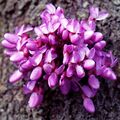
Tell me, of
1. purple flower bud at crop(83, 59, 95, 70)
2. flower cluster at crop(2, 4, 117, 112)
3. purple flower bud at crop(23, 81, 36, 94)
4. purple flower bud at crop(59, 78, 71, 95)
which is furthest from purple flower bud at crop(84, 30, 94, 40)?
purple flower bud at crop(23, 81, 36, 94)

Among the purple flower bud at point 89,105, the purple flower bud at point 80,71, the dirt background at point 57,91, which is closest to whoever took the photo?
the purple flower bud at point 80,71

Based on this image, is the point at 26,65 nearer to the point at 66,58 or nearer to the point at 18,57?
the point at 18,57

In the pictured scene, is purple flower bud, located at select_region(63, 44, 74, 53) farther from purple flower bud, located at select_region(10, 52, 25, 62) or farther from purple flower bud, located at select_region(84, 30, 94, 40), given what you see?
purple flower bud, located at select_region(10, 52, 25, 62)

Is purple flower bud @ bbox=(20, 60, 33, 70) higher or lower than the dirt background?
higher

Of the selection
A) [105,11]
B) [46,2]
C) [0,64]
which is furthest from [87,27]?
[0,64]

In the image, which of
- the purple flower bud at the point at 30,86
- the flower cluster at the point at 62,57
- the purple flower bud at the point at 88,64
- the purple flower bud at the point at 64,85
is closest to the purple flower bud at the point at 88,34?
the flower cluster at the point at 62,57

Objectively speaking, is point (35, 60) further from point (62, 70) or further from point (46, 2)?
point (46, 2)

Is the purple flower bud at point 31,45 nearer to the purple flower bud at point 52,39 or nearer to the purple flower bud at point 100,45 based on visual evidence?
the purple flower bud at point 52,39

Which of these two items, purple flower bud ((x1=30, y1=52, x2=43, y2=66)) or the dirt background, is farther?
the dirt background
